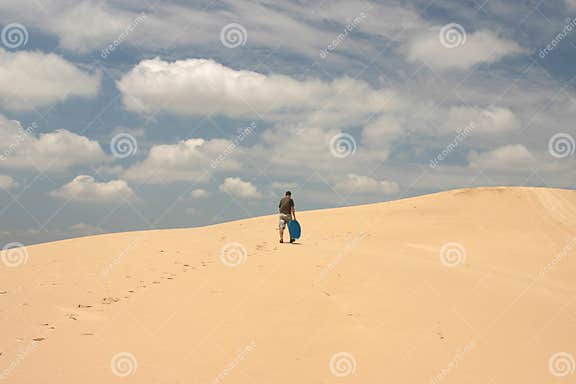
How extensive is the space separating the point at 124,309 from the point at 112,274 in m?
2.27

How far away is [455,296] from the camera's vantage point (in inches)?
328

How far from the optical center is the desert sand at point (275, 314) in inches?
222

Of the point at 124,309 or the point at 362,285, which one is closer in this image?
the point at 124,309

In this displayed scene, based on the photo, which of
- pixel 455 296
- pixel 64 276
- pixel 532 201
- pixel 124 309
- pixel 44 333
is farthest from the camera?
pixel 532 201

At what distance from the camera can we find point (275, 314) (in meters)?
7.08

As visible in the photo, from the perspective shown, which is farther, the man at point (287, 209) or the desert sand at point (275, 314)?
the man at point (287, 209)

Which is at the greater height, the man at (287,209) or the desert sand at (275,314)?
the man at (287,209)

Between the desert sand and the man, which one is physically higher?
the man

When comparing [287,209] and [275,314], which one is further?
[287,209]

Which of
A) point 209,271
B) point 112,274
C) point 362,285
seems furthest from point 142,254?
point 362,285

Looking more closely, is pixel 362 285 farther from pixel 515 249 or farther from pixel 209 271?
pixel 515 249

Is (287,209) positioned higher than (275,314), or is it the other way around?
(287,209)

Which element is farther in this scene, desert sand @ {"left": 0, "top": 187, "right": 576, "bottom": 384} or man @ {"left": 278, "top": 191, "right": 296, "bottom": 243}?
man @ {"left": 278, "top": 191, "right": 296, "bottom": 243}

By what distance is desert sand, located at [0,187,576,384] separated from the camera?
5.65 metres
